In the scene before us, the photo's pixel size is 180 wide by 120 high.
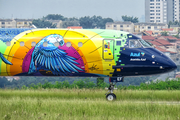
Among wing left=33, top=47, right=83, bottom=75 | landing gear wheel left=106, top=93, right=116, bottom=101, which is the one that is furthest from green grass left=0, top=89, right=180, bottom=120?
wing left=33, top=47, right=83, bottom=75

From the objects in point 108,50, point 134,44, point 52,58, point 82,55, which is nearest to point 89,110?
point 82,55

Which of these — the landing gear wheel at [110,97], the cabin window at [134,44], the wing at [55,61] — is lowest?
the landing gear wheel at [110,97]

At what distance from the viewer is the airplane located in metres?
21.7

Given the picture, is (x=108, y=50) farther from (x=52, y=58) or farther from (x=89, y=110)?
(x=89, y=110)

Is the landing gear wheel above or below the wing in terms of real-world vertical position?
below

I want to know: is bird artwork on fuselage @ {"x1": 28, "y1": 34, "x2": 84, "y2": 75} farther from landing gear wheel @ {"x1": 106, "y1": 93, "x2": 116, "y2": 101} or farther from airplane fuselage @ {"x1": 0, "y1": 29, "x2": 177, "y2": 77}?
landing gear wheel @ {"x1": 106, "y1": 93, "x2": 116, "y2": 101}

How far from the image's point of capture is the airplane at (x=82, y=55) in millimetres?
21703

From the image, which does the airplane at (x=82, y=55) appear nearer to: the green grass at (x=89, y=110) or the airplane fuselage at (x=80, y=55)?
the airplane fuselage at (x=80, y=55)

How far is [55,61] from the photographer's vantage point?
866 inches

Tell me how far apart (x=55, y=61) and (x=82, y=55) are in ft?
6.06

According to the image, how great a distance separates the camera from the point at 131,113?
17.3 metres

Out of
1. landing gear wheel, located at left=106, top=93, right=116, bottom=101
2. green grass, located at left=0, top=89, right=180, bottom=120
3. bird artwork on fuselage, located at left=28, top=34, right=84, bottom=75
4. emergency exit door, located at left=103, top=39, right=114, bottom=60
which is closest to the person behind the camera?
green grass, located at left=0, top=89, right=180, bottom=120

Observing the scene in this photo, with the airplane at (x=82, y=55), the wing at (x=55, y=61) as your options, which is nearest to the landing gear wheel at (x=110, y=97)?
the airplane at (x=82, y=55)

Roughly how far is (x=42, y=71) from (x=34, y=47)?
168 centimetres
